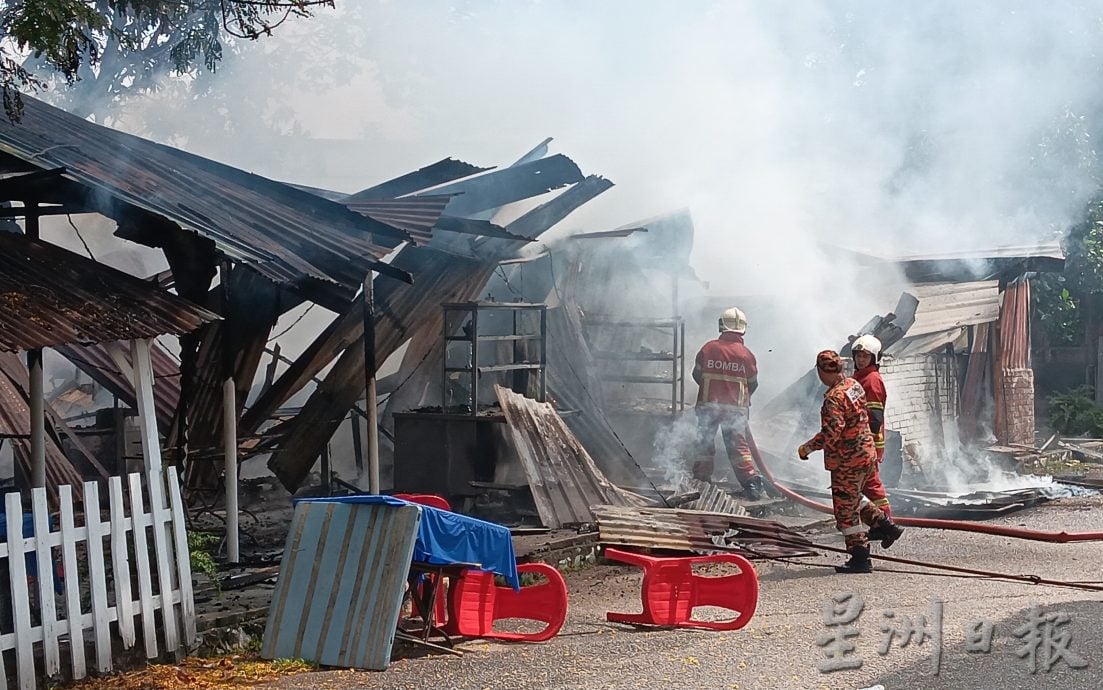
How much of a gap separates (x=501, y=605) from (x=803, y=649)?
6.26 ft

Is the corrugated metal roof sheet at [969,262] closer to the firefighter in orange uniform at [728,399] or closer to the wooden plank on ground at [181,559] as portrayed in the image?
the firefighter in orange uniform at [728,399]

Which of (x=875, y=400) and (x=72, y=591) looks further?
(x=875, y=400)

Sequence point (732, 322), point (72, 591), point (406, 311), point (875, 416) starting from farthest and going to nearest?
point (732, 322)
point (406, 311)
point (875, 416)
point (72, 591)

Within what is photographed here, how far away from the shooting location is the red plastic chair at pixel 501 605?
6617 mm

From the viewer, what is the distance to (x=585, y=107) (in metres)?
17.1

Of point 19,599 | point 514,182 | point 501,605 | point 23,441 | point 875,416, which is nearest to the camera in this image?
point 19,599

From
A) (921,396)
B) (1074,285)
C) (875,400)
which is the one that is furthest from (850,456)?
(1074,285)

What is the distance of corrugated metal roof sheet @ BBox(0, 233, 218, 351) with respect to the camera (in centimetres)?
581

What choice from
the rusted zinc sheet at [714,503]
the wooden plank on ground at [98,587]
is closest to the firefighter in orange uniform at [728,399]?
the rusted zinc sheet at [714,503]

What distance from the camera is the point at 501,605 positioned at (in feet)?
22.6

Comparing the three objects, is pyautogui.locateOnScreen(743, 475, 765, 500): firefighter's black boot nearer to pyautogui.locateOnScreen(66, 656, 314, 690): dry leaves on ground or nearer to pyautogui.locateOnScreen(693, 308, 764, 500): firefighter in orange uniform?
pyautogui.locateOnScreen(693, 308, 764, 500): firefighter in orange uniform

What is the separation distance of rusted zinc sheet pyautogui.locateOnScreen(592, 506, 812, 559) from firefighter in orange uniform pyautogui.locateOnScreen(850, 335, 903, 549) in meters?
0.79

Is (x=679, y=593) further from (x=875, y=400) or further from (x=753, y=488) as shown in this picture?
(x=753, y=488)

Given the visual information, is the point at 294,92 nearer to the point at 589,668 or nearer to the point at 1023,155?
the point at 1023,155
